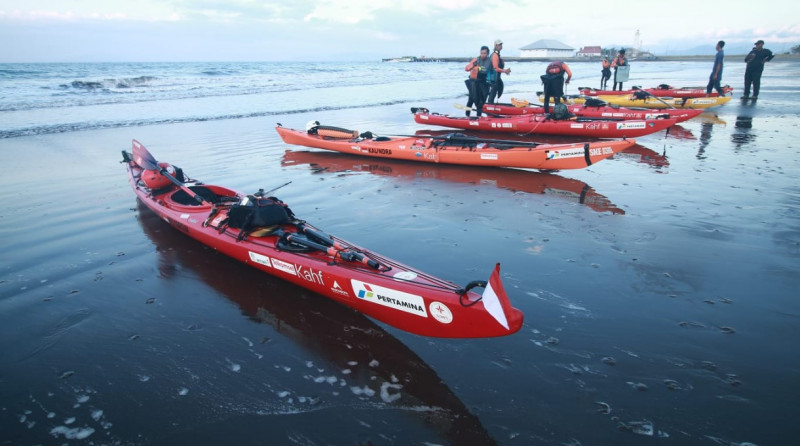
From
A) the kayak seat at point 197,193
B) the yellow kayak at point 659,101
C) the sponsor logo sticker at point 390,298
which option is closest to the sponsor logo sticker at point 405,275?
the sponsor logo sticker at point 390,298

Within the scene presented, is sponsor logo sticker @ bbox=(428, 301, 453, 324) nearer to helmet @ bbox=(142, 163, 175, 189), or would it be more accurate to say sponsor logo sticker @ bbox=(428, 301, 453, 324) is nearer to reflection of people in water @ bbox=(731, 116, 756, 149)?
helmet @ bbox=(142, 163, 175, 189)

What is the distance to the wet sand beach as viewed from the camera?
303 centimetres

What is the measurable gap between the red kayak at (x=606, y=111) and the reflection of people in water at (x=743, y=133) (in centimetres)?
118

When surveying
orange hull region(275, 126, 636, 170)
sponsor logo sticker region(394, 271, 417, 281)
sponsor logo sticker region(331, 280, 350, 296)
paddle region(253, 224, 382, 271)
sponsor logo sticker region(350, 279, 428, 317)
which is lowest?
sponsor logo sticker region(331, 280, 350, 296)

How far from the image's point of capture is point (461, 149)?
9602mm

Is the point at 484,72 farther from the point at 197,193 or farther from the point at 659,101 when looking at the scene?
the point at 197,193

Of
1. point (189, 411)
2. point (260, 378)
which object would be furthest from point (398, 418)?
point (189, 411)

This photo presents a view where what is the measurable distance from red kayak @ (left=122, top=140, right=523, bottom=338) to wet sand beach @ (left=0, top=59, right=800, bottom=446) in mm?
321

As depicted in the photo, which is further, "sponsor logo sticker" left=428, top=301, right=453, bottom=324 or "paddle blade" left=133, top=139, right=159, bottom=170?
"paddle blade" left=133, top=139, right=159, bottom=170

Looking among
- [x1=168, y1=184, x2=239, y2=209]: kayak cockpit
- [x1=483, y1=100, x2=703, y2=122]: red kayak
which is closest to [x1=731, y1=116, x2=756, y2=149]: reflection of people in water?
[x1=483, y1=100, x2=703, y2=122]: red kayak

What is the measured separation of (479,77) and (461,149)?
543 cm

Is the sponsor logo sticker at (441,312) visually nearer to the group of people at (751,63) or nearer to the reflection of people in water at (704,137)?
the reflection of people in water at (704,137)

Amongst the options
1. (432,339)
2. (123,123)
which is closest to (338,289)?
(432,339)

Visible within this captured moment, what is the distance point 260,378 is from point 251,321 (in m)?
0.92
